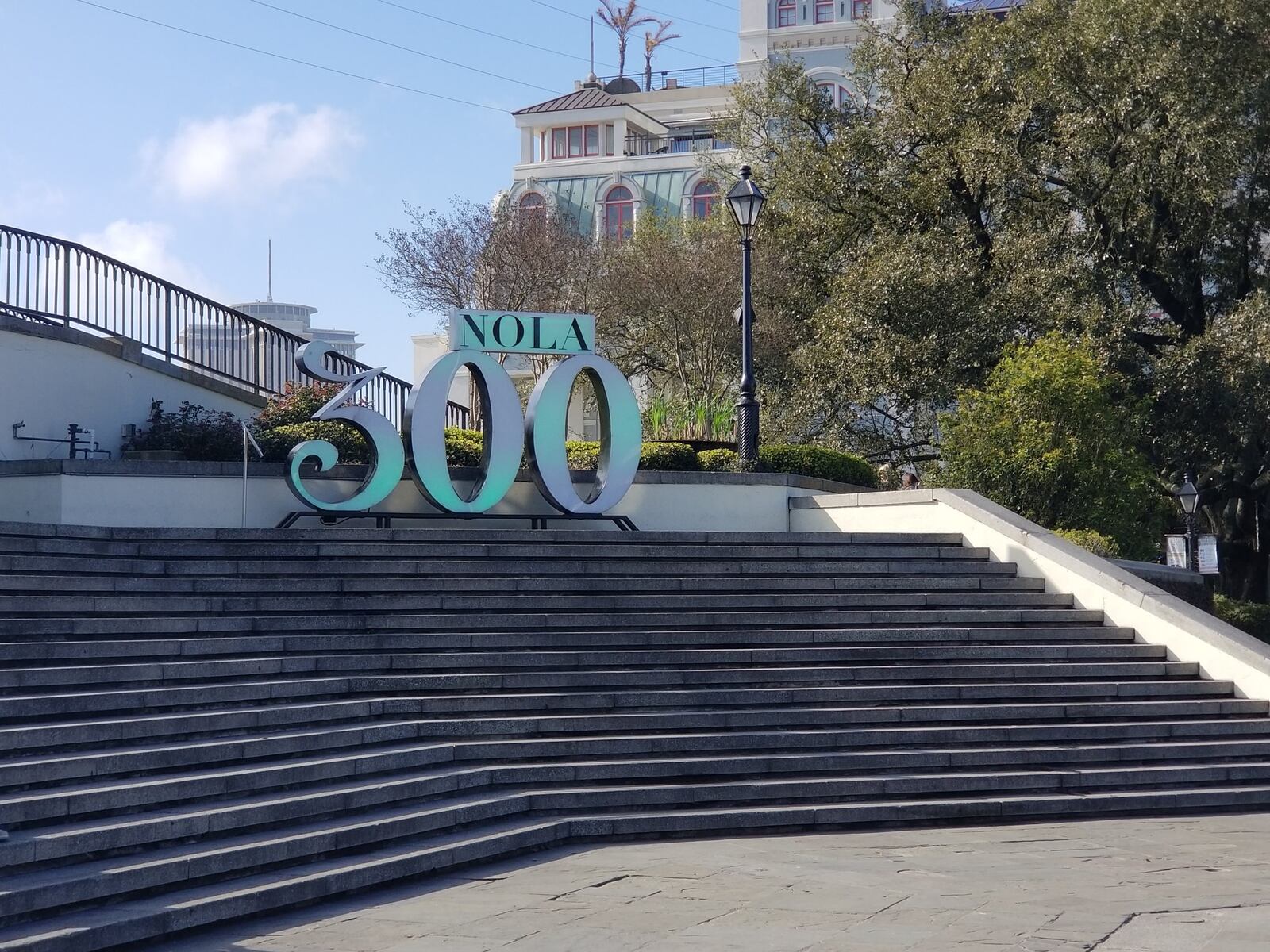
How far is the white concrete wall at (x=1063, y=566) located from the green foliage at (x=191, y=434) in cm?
692

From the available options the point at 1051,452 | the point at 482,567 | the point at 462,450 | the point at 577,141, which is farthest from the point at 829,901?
the point at 577,141

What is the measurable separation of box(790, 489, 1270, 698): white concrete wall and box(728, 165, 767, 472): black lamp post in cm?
98

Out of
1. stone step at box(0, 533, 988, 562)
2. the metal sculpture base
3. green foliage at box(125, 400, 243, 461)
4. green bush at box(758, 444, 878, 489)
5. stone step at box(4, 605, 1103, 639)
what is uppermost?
green foliage at box(125, 400, 243, 461)

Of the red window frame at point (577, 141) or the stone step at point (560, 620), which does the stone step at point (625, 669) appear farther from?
the red window frame at point (577, 141)

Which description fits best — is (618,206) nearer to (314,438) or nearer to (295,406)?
(295,406)

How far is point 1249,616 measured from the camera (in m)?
24.8

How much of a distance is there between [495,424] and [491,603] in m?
3.40

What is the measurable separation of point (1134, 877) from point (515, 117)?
53902 mm

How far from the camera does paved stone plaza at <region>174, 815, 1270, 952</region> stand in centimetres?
700

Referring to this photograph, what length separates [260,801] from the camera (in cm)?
878

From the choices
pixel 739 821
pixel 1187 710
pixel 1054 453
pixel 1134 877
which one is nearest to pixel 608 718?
pixel 739 821

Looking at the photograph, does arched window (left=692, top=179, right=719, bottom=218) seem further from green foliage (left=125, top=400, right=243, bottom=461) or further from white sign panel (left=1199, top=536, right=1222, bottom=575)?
green foliage (left=125, top=400, right=243, bottom=461)

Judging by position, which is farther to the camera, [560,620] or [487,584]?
[487,584]

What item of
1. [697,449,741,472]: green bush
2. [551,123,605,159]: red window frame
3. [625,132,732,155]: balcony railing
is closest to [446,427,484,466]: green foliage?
[697,449,741,472]: green bush
